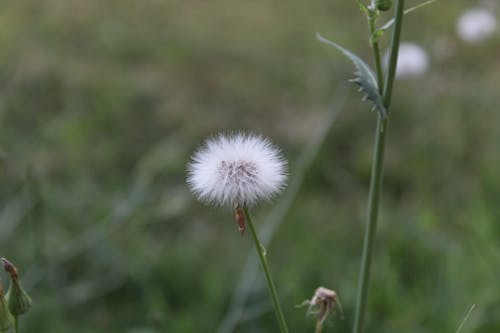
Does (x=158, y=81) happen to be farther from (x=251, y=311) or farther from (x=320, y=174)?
(x=251, y=311)

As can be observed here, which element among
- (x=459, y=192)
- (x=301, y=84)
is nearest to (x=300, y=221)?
(x=459, y=192)

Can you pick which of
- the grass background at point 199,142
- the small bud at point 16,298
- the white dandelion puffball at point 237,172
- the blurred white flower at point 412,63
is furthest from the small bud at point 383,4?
the blurred white flower at point 412,63

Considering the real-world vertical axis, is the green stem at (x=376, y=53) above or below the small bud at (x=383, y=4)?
below

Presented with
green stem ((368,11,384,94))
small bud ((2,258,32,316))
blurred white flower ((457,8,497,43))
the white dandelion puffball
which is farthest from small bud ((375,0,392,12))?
blurred white flower ((457,8,497,43))

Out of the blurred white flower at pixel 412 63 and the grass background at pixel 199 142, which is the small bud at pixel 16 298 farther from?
the blurred white flower at pixel 412 63

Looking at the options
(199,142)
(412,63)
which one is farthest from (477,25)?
(199,142)

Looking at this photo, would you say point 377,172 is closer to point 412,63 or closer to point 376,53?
point 376,53
